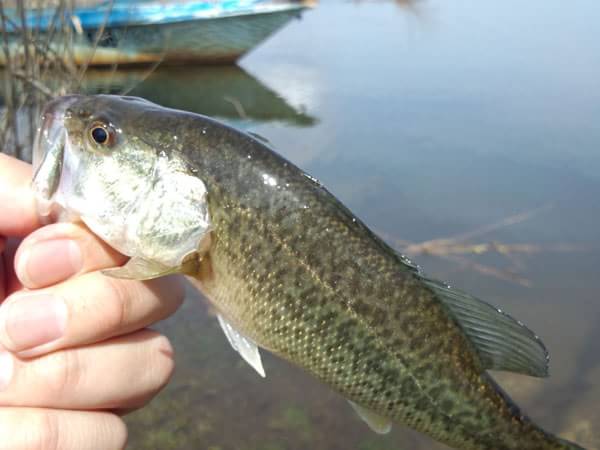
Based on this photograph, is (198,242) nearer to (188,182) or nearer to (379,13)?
(188,182)

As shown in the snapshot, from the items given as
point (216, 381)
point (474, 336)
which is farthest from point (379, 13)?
point (474, 336)

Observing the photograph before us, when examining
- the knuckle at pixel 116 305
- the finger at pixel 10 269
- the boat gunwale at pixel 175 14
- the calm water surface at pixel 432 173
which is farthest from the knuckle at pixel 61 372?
the boat gunwale at pixel 175 14

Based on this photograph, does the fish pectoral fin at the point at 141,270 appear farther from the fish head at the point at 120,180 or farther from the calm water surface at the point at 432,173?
the calm water surface at the point at 432,173

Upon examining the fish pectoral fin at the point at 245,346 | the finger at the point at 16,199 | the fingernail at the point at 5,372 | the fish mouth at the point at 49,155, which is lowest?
the fish pectoral fin at the point at 245,346

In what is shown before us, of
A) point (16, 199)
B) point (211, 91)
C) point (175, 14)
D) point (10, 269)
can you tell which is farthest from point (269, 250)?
point (175, 14)

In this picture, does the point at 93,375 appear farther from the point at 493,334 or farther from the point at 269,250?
the point at 493,334

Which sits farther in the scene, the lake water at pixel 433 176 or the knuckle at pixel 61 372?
the lake water at pixel 433 176

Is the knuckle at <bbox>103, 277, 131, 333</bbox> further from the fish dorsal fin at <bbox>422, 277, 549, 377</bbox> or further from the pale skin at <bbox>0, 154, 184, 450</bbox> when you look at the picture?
the fish dorsal fin at <bbox>422, 277, 549, 377</bbox>

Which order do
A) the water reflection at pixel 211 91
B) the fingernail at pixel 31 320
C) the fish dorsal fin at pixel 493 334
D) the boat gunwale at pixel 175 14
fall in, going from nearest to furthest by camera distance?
1. the fingernail at pixel 31 320
2. the fish dorsal fin at pixel 493 334
3. the water reflection at pixel 211 91
4. the boat gunwale at pixel 175 14

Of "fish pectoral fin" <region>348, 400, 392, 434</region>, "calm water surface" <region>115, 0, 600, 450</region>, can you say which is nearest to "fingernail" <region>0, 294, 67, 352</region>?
"fish pectoral fin" <region>348, 400, 392, 434</region>
